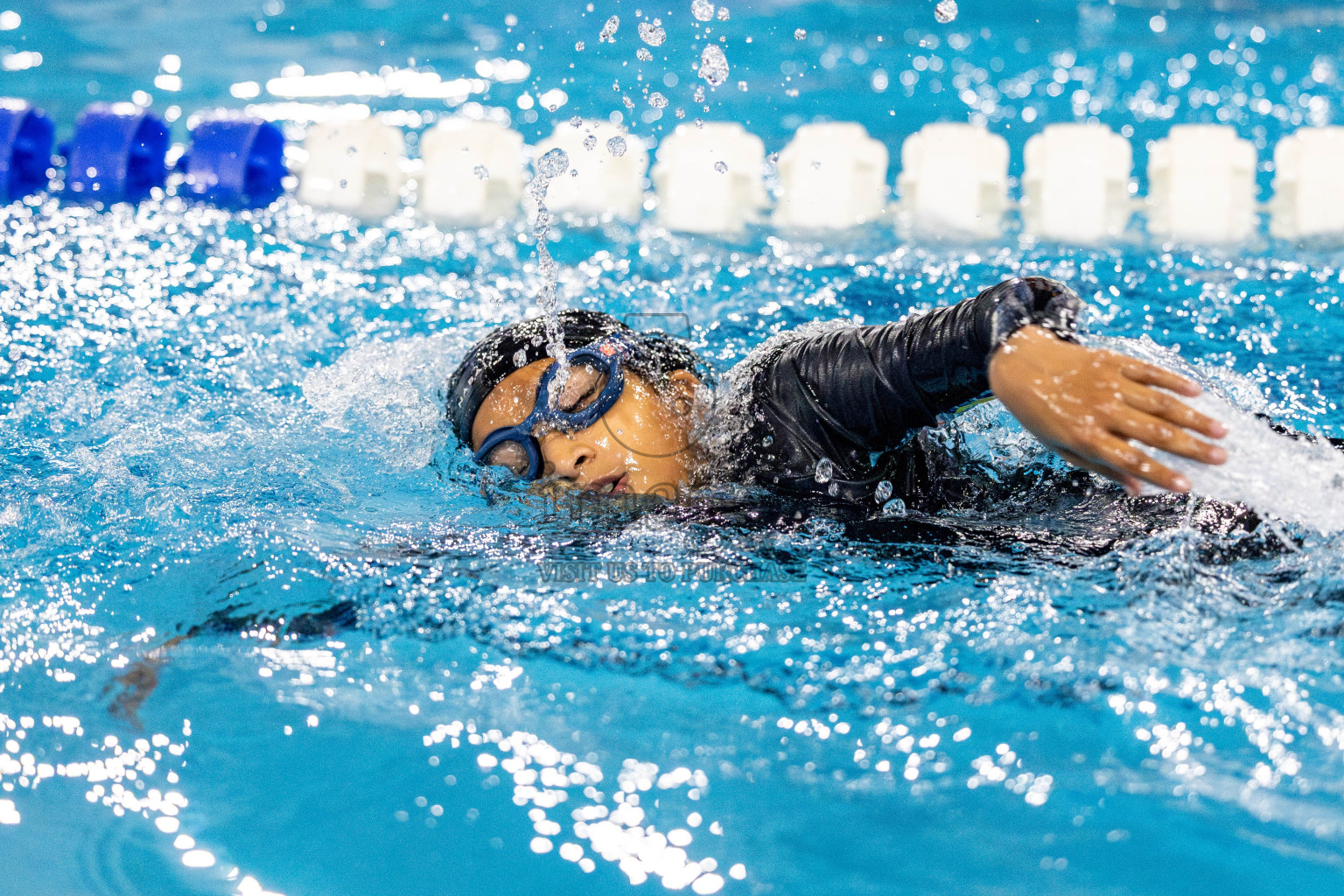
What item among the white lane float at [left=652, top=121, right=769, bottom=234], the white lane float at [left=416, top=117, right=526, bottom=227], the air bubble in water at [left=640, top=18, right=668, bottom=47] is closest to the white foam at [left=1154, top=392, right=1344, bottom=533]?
the white lane float at [left=652, top=121, right=769, bottom=234]

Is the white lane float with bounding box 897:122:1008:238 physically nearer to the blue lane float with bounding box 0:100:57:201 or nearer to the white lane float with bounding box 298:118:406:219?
the white lane float with bounding box 298:118:406:219

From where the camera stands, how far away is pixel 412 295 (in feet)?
10.6

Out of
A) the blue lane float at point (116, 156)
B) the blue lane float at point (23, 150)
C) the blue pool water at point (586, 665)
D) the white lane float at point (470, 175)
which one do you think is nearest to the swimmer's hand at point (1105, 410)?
the blue pool water at point (586, 665)

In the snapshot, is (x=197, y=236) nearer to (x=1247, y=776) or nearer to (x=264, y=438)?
(x=264, y=438)

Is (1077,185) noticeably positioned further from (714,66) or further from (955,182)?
(714,66)

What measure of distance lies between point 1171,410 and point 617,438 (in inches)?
34.4

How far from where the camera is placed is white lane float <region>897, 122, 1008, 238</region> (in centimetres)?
362

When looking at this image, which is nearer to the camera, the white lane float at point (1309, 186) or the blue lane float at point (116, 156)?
the white lane float at point (1309, 186)

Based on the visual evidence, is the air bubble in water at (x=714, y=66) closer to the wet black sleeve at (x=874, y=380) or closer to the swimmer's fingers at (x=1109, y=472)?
the wet black sleeve at (x=874, y=380)

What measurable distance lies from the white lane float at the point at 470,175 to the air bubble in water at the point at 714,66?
1140 millimetres

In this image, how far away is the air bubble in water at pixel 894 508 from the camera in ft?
6.56

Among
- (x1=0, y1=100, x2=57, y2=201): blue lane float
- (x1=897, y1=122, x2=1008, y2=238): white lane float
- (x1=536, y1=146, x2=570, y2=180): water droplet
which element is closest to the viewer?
(x1=536, y1=146, x2=570, y2=180): water droplet

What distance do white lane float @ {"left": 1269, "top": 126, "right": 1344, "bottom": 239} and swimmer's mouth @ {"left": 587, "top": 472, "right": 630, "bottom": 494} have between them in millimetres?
2382

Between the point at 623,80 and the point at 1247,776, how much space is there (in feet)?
13.6
